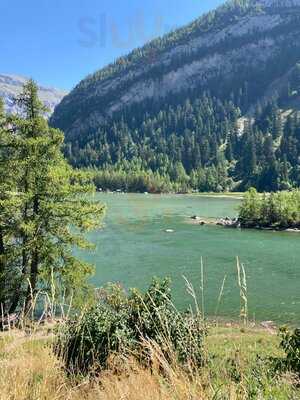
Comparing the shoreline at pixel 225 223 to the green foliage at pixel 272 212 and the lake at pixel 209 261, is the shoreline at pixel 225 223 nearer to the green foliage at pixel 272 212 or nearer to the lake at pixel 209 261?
the green foliage at pixel 272 212

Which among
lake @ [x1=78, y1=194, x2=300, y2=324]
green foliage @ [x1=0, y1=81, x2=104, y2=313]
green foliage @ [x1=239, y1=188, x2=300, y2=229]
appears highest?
green foliage @ [x1=0, y1=81, x2=104, y2=313]

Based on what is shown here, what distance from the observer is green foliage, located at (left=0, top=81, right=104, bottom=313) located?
87.5 feet

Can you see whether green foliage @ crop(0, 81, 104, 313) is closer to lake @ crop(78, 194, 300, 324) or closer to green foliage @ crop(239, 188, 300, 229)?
lake @ crop(78, 194, 300, 324)

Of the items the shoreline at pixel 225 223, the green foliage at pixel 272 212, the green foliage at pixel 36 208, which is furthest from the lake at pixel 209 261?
the green foliage at pixel 36 208

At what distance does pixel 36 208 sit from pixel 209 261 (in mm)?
30477

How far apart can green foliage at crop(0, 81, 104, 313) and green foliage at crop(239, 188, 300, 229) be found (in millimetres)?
66347

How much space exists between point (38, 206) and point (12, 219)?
1690 millimetres

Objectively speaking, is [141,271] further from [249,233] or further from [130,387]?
[130,387]

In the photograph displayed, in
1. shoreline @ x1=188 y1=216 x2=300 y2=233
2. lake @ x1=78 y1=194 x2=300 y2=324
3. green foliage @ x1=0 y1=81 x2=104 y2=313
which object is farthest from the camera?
shoreline @ x1=188 y1=216 x2=300 y2=233

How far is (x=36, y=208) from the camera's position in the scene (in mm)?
27547

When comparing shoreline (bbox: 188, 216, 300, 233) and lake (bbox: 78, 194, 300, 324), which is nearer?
lake (bbox: 78, 194, 300, 324)

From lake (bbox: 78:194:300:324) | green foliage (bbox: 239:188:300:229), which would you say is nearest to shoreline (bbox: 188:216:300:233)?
green foliage (bbox: 239:188:300:229)

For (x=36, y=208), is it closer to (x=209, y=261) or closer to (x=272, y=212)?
(x=209, y=261)

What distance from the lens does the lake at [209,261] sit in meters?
38.4
